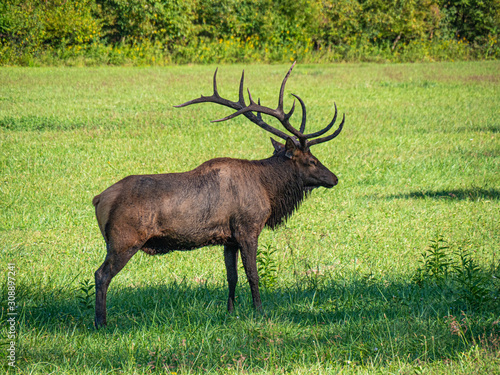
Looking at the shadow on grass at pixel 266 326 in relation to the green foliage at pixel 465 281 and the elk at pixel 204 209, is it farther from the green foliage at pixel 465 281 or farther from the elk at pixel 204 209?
the elk at pixel 204 209

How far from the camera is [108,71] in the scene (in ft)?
87.1

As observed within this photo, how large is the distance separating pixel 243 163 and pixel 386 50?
33.7 m

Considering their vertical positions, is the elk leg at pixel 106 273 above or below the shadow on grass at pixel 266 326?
above

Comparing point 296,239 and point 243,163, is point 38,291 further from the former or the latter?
point 296,239

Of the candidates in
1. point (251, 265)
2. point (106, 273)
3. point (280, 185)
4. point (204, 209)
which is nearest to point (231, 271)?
point (251, 265)

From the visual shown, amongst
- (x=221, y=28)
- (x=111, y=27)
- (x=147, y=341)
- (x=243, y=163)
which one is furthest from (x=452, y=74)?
(x=147, y=341)

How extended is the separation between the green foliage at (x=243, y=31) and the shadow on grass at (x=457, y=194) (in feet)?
75.7

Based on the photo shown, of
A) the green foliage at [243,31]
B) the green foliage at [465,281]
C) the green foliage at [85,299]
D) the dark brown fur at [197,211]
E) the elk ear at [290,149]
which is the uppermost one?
the green foliage at [243,31]

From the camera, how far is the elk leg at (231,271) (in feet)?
17.8

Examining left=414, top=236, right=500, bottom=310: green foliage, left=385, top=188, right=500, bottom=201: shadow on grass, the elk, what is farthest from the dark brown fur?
left=385, top=188, right=500, bottom=201: shadow on grass

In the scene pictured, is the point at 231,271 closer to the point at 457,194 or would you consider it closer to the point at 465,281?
the point at 465,281

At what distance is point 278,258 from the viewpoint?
273 inches

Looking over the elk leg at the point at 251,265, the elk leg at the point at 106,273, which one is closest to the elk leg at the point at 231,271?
the elk leg at the point at 251,265

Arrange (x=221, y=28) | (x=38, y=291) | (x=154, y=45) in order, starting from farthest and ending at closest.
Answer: (x=221, y=28) < (x=154, y=45) < (x=38, y=291)
